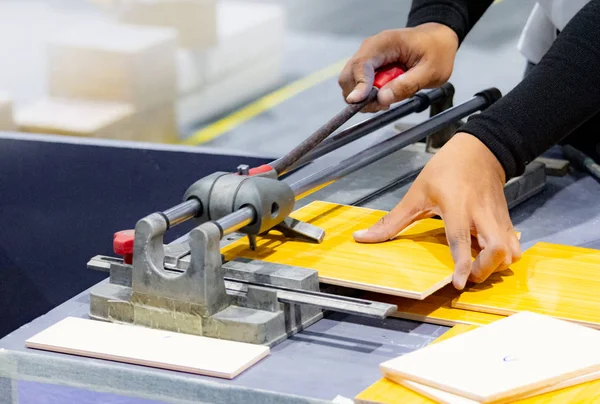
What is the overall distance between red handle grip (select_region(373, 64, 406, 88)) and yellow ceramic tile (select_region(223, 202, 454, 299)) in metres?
0.26

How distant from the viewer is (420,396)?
36.0 inches

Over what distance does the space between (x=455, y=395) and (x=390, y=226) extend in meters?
0.36

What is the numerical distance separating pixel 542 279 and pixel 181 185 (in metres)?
0.83

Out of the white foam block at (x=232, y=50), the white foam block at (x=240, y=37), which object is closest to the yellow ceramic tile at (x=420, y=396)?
the white foam block at (x=232, y=50)

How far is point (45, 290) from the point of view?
196 cm

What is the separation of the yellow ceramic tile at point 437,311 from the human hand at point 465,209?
0.10 ft

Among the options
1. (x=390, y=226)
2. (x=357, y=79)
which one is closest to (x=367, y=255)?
(x=390, y=226)

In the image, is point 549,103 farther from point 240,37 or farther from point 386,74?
point 240,37

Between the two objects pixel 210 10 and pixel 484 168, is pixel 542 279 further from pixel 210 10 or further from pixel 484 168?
pixel 210 10

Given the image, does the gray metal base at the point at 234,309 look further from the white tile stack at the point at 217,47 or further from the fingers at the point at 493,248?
the white tile stack at the point at 217,47

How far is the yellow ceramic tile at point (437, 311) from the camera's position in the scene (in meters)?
1.11

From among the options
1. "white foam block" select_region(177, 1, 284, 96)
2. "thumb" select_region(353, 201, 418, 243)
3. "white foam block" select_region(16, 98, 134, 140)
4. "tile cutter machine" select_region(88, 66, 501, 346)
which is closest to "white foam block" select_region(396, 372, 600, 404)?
"tile cutter machine" select_region(88, 66, 501, 346)

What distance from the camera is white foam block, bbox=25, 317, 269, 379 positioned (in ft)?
3.23

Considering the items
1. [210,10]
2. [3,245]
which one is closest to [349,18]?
[210,10]
